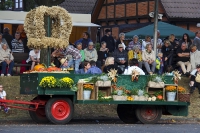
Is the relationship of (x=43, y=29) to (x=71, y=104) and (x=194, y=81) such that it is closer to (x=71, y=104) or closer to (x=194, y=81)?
(x=71, y=104)

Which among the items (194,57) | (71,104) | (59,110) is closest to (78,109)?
(71,104)

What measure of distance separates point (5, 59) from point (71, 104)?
589 cm

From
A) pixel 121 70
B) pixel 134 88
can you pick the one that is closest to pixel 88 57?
pixel 121 70

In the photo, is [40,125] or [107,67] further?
[107,67]

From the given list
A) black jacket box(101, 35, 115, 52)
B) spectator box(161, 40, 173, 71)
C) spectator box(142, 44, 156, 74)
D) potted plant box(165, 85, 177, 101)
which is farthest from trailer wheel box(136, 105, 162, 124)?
black jacket box(101, 35, 115, 52)

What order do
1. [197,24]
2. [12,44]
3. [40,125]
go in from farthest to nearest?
[197,24] < [12,44] < [40,125]

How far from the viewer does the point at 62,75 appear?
21016mm

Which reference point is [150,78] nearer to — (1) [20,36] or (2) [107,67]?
(2) [107,67]

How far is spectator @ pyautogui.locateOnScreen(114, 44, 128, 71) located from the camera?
27125 mm

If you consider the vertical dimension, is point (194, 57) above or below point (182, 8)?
below

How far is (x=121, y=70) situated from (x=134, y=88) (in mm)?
4084

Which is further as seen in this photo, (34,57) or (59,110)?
(34,57)

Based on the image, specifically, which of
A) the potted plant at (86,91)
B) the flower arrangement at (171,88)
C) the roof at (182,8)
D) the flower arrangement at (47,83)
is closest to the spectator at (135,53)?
the flower arrangement at (171,88)

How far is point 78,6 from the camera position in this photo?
57.3m
